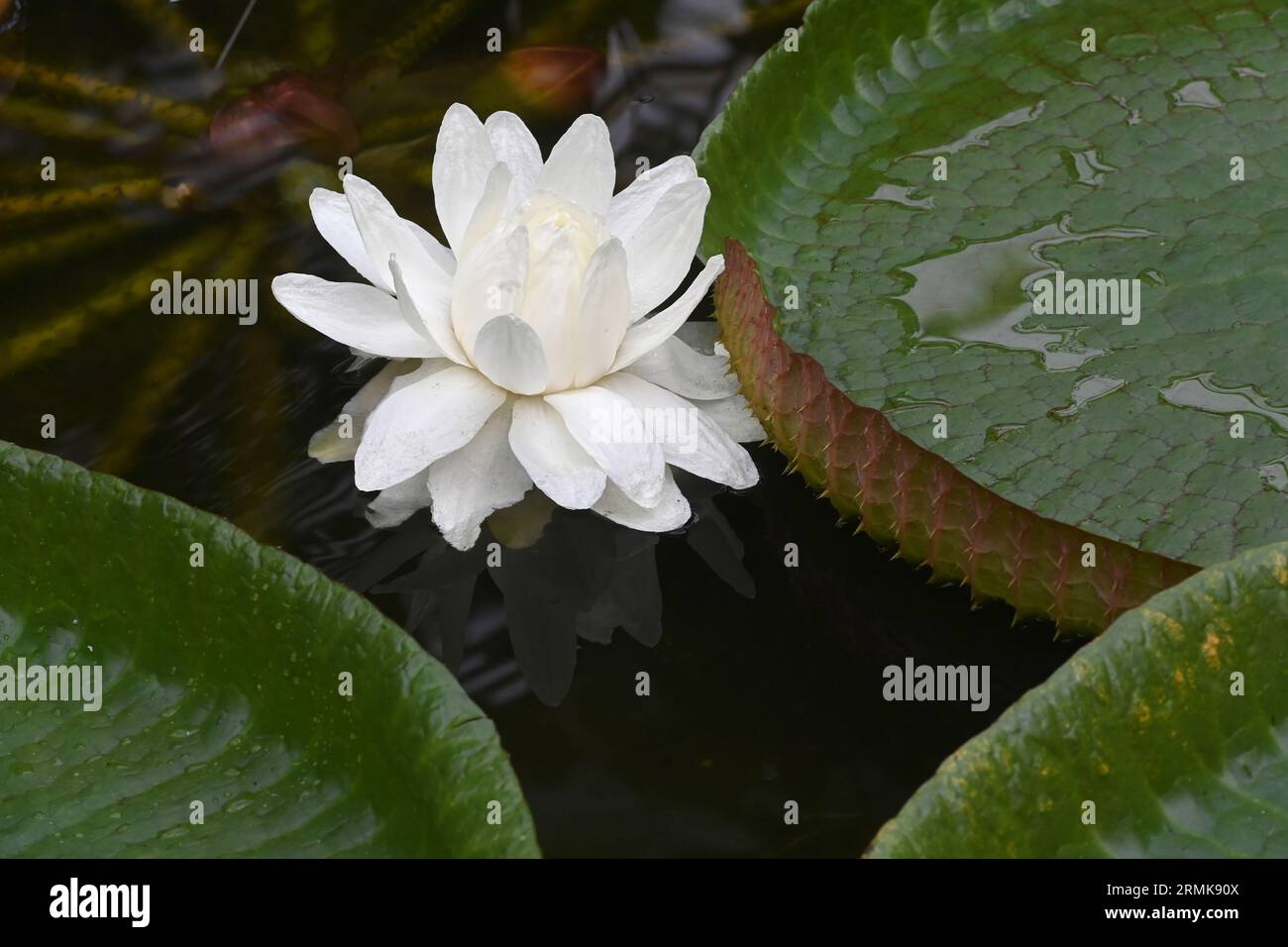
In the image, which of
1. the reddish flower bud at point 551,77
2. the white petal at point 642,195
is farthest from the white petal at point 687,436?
the reddish flower bud at point 551,77

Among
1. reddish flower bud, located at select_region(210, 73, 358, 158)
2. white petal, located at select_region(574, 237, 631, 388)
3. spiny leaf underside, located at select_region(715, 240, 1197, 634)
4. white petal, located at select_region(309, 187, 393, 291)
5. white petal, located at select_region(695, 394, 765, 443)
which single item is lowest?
spiny leaf underside, located at select_region(715, 240, 1197, 634)

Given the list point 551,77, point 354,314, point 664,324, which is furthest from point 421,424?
point 551,77

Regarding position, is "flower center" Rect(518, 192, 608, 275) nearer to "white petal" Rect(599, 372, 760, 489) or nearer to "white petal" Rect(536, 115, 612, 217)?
"white petal" Rect(536, 115, 612, 217)

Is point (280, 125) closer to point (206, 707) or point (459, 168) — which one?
point (459, 168)

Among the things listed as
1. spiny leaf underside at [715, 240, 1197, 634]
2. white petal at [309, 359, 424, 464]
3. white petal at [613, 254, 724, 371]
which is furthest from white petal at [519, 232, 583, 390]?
white petal at [309, 359, 424, 464]

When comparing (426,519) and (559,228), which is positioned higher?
(559,228)
